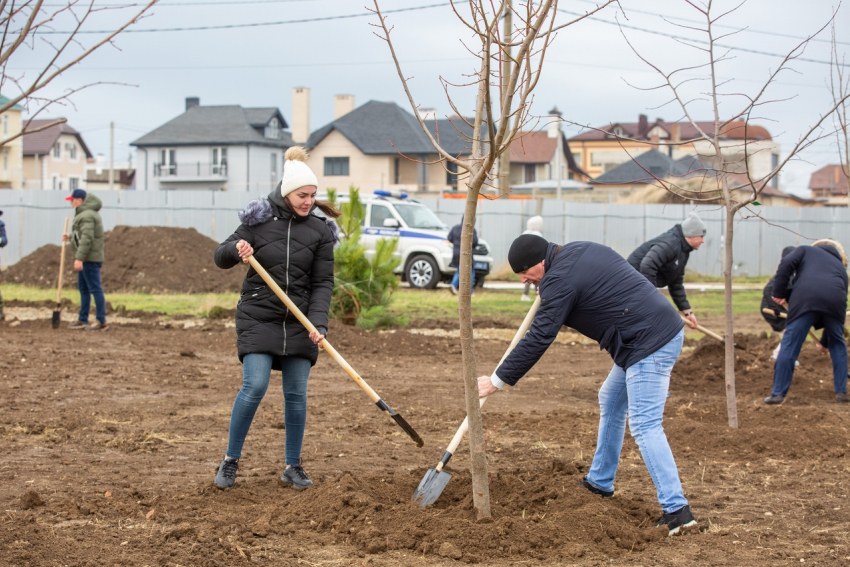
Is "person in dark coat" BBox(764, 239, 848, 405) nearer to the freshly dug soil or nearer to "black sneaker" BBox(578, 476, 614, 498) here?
"black sneaker" BBox(578, 476, 614, 498)

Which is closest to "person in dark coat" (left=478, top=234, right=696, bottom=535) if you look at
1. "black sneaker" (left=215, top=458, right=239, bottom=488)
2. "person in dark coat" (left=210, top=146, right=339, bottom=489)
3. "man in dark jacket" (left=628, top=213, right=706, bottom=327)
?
"person in dark coat" (left=210, top=146, right=339, bottom=489)

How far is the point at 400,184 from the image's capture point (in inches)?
2238

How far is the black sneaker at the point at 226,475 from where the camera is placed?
16.8 feet

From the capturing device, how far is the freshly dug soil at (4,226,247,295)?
20.2 meters

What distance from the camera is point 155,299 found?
18.2 m

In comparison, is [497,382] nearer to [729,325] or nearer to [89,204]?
[729,325]

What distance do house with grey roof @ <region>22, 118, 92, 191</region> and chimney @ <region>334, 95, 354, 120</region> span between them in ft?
67.7

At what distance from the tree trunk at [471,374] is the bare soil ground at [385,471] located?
0.57 ft

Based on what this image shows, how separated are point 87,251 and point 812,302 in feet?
29.7

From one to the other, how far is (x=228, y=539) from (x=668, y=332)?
2482 millimetres

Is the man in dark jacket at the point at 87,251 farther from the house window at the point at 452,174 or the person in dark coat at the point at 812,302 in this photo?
the person in dark coat at the point at 812,302

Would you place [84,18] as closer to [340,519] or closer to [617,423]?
[340,519]

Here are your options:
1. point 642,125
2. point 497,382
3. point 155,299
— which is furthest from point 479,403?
point 642,125

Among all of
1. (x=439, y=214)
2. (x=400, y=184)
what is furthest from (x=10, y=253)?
(x=400, y=184)
